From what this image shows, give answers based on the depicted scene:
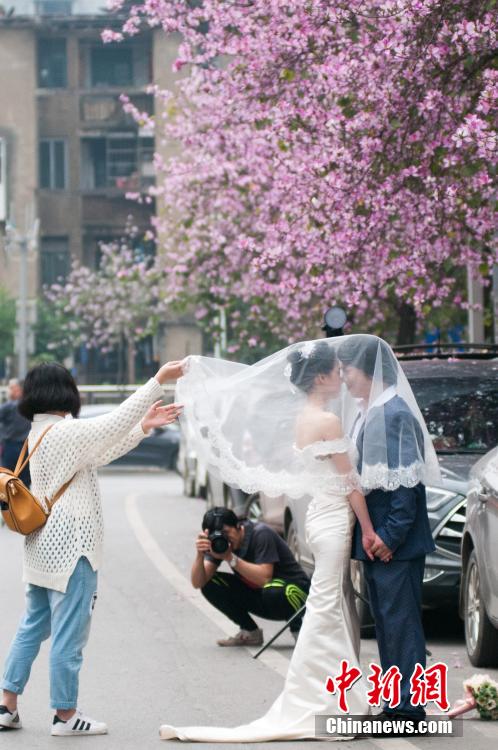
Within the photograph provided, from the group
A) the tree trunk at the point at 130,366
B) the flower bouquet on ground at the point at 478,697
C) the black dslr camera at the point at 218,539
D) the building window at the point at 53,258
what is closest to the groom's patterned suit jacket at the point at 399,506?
the flower bouquet on ground at the point at 478,697

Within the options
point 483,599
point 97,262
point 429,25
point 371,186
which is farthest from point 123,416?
point 97,262

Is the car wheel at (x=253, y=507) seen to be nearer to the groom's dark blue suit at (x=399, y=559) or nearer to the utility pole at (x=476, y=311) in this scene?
the utility pole at (x=476, y=311)

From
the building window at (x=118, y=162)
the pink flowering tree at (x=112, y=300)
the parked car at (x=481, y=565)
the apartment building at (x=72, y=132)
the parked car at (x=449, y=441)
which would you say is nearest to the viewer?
the parked car at (x=481, y=565)

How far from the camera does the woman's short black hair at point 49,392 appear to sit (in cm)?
784

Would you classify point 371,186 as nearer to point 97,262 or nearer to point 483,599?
point 483,599

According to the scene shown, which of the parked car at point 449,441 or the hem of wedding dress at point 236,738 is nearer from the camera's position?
the hem of wedding dress at point 236,738

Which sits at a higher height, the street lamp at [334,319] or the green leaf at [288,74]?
the green leaf at [288,74]

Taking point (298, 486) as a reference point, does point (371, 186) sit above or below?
above

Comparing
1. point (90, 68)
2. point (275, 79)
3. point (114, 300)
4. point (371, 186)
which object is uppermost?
point (90, 68)

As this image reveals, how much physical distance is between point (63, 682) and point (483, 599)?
284cm

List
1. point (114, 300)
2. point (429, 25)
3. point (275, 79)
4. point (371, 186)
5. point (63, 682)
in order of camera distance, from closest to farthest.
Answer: point (63, 682) < point (429, 25) < point (371, 186) < point (275, 79) < point (114, 300)

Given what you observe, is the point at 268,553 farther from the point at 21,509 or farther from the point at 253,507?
the point at 253,507

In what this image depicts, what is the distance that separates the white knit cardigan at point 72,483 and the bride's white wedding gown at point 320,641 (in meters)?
0.90

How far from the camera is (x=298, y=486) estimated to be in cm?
814
